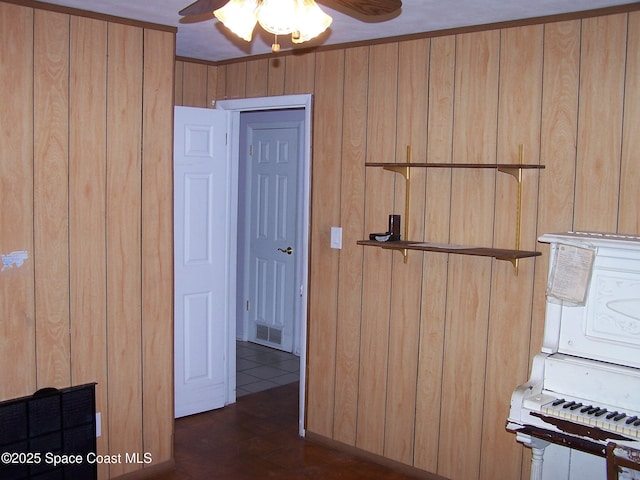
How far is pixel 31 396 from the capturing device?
127 inches

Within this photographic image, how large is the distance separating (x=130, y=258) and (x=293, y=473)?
1.49m

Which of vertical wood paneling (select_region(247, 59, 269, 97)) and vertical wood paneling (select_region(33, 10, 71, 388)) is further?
vertical wood paneling (select_region(247, 59, 269, 97))

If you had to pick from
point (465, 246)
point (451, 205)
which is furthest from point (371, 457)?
point (451, 205)

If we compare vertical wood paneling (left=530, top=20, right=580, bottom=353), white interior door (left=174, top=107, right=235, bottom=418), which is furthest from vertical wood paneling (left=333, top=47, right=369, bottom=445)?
vertical wood paneling (left=530, top=20, right=580, bottom=353)

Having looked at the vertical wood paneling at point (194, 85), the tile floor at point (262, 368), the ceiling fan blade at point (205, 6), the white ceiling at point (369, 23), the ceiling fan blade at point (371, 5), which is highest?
the white ceiling at point (369, 23)

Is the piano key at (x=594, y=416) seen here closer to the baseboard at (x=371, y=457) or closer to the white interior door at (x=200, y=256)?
the baseboard at (x=371, y=457)

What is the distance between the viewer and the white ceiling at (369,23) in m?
3.01

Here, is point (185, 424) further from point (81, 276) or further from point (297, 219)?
point (297, 219)

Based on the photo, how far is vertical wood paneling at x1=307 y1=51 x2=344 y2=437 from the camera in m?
4.06

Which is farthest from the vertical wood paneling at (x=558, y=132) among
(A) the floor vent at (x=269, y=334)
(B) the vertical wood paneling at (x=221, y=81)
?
(A) the floor vent at (x=269, y=334)

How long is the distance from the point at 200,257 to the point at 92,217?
119 centimetres

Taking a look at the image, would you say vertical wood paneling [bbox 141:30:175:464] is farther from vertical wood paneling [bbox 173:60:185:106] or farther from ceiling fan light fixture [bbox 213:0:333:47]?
ceiling fan light fixture [bbox 213:0:333:47]

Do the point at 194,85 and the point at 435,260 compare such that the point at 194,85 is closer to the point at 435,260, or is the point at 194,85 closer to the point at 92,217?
the point at 92,217

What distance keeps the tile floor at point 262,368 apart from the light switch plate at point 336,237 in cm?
162
